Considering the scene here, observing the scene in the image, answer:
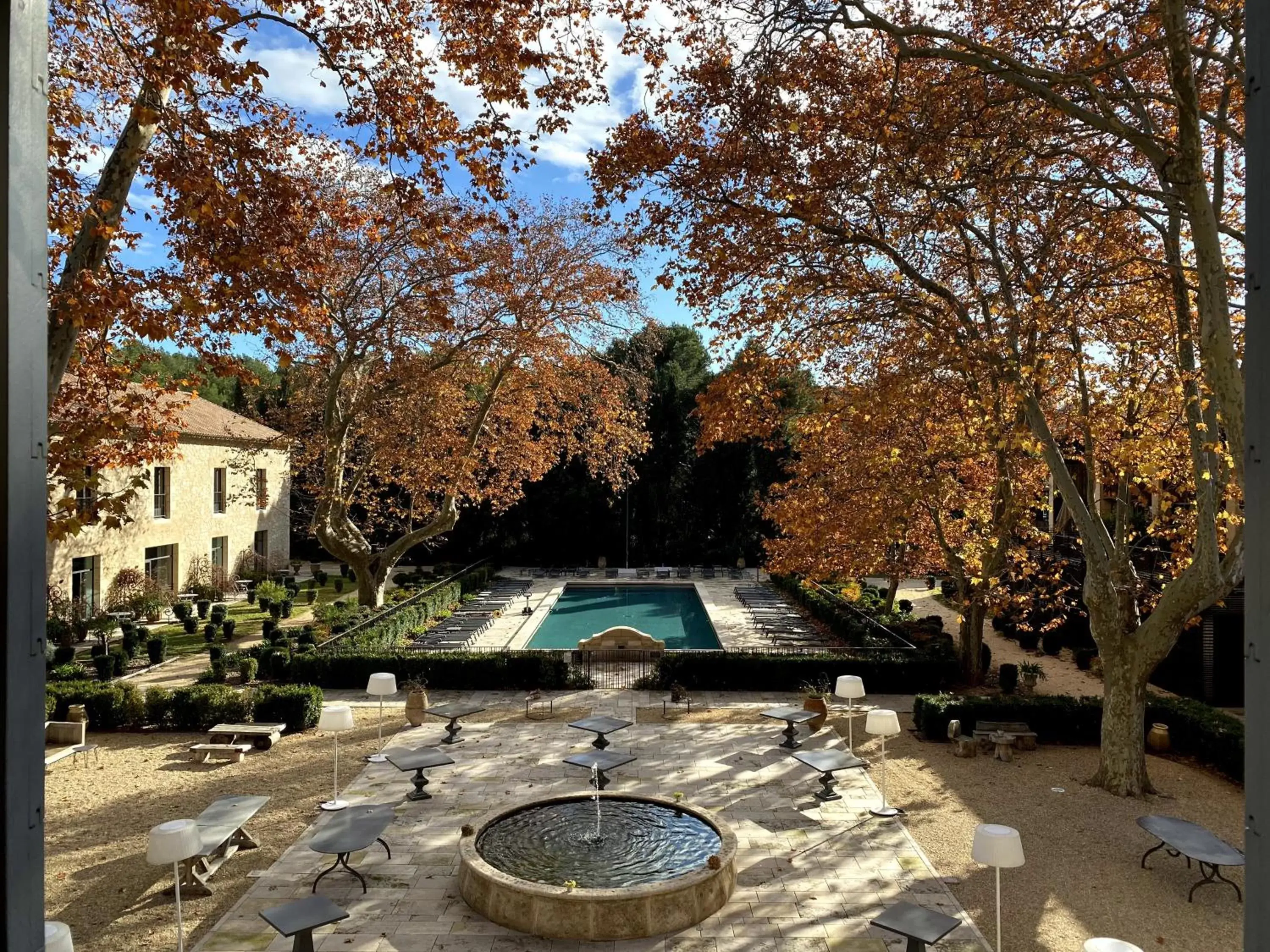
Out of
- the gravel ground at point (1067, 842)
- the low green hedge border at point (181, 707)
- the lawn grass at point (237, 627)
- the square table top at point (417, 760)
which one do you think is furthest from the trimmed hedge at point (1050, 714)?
the lawn grass at point (237, 627)

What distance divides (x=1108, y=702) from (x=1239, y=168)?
813 centimetres

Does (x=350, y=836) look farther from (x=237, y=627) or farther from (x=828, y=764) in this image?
(x=237, y=627)

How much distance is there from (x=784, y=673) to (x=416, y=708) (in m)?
7.85

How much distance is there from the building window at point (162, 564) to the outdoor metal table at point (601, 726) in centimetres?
2051

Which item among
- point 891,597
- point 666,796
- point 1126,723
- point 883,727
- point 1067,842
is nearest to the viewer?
point 1067,842

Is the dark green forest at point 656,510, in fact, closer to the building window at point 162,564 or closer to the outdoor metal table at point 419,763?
the building window at point 162,564

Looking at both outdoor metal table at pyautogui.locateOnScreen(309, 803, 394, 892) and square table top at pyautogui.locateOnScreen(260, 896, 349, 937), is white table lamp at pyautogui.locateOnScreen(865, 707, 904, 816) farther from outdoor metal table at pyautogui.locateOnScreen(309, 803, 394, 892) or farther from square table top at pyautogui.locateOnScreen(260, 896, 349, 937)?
square table top at pyautogui.locateOnScreen(260, 896, 349, 937)

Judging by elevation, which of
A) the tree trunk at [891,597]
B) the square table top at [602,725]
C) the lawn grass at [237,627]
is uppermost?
the tree trunk at [891,597]

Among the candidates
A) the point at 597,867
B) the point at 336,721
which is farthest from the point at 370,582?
the point at 597,867

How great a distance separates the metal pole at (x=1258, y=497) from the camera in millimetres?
1611

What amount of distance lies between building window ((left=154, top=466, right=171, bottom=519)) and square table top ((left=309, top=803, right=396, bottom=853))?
71.9 feet

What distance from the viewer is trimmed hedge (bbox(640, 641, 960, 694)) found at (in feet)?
61.4

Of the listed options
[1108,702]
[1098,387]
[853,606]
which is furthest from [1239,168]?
[853,606]

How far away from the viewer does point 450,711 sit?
602 inches
